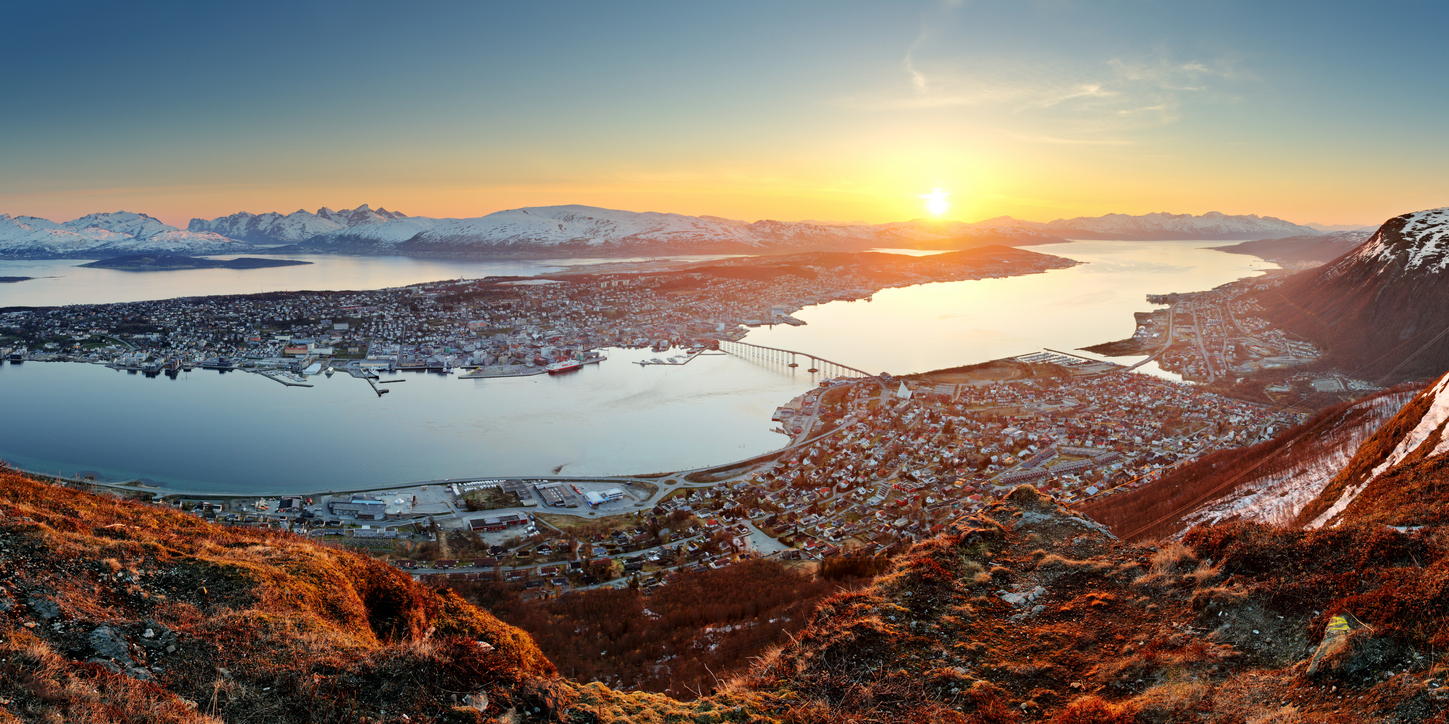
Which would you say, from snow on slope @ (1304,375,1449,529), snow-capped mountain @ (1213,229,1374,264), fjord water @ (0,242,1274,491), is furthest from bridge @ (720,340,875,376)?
snow-capped mountain @ (1213,229,1374,264)

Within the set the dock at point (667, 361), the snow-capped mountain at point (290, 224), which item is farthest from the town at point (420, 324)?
the snow-capped mountain at point (290, 224)

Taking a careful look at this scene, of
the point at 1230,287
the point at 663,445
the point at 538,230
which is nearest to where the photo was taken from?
the point at 663,445

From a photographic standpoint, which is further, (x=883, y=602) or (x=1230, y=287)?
(x=1230, y=287)

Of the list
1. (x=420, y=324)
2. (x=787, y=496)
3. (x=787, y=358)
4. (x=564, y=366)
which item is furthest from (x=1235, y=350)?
(x=420, y=324)

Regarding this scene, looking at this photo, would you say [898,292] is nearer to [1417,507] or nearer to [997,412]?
[997,412]

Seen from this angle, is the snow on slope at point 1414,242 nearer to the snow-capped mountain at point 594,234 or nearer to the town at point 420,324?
the town at point 420,324

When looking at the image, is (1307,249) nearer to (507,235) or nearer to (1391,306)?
(1391,306)

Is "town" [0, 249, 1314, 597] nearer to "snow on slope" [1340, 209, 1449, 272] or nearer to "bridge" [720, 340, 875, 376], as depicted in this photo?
"bridge" [720, 340, 875, 376]

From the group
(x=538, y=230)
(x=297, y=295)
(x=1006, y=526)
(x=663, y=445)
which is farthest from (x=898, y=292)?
(x=538, y=230)
